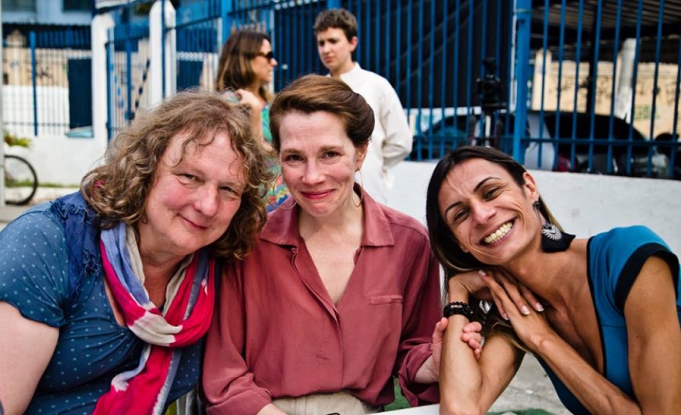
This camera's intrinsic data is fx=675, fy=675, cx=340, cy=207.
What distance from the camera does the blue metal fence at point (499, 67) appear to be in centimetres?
447

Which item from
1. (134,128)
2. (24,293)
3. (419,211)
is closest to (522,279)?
(134,128)

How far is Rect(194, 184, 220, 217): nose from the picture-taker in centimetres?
186

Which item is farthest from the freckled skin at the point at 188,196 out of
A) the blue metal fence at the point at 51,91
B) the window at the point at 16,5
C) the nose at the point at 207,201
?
the window at the point at 16,5

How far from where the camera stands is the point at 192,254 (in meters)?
2.05

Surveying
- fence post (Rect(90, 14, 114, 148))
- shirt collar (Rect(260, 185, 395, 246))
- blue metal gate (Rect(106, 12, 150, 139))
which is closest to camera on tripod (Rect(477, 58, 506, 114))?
shirt collar (Rect(260, 185, 395, 246))

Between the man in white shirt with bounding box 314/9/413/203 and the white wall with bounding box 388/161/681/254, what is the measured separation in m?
1.13

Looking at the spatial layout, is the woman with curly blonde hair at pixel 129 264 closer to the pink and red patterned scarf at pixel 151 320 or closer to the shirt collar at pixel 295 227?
the pink and red patterned scarf at pixel 151 320

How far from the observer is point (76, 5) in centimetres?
2625

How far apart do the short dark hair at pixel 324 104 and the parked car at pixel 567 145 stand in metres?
2.73

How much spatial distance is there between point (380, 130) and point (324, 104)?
7.41 feet

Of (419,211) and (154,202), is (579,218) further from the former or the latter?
(154,202)

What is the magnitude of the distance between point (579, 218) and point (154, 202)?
3372 mm

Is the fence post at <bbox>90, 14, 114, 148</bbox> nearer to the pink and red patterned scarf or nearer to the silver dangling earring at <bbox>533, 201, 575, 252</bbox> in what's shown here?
the pink and red patterned scarf

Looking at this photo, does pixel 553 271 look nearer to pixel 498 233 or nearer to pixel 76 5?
pixel 498 233
